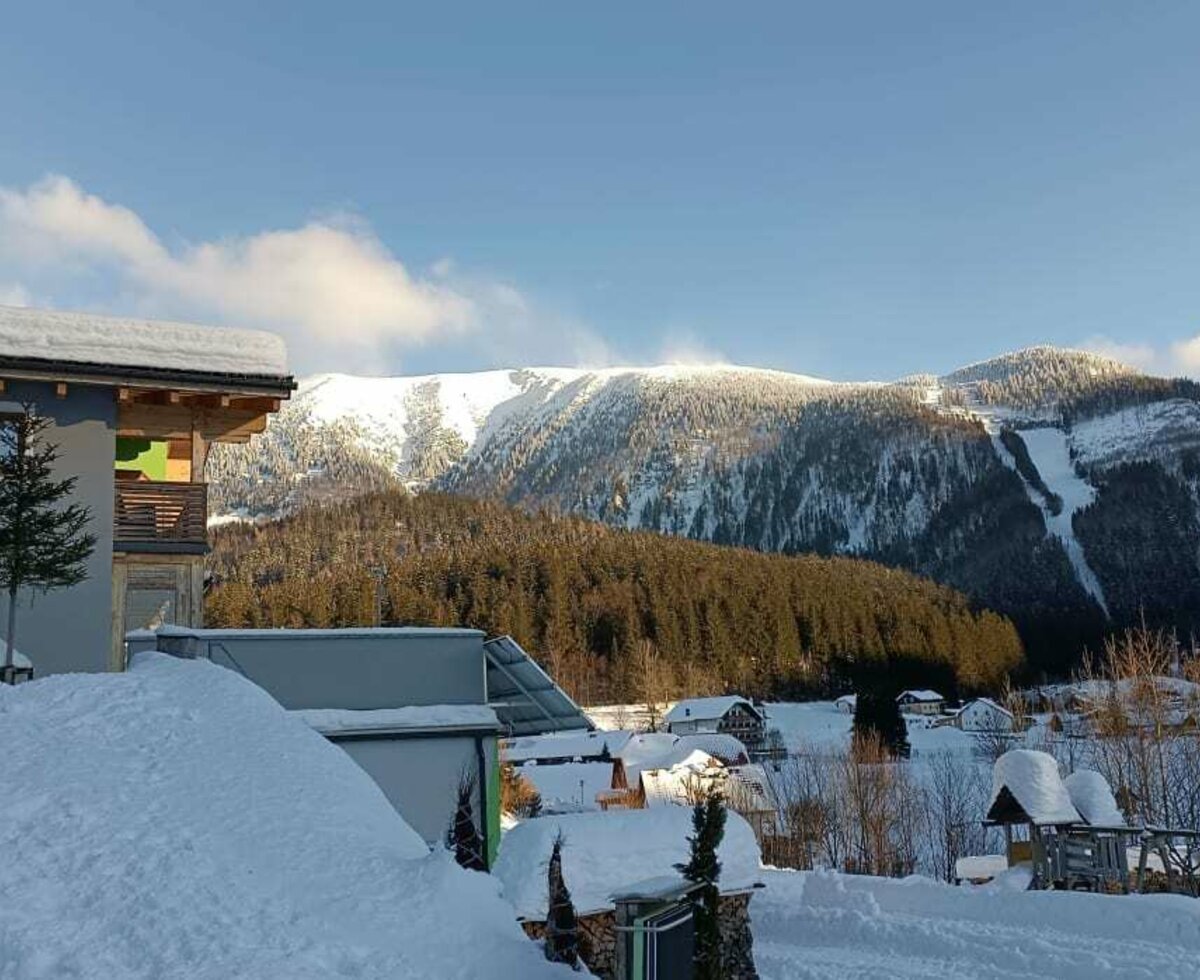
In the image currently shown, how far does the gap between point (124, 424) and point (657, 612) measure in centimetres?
9607

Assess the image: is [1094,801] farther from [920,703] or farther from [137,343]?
[920,703]

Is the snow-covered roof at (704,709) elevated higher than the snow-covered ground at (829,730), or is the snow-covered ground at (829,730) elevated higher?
the snow-covered roof at (704,709)

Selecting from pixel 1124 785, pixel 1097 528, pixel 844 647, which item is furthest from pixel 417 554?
pixel 1097 528

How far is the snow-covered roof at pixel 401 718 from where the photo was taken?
41.3 ft

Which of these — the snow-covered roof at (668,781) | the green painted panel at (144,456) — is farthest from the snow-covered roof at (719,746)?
the green painted panel at (144,456)

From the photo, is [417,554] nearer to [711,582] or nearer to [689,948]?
[711,582]

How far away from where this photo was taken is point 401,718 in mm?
13031

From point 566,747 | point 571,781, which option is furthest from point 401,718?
point 566,747

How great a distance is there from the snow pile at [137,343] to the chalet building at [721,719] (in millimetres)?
72592

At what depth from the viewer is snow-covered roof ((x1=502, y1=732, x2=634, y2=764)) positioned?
2729 inches

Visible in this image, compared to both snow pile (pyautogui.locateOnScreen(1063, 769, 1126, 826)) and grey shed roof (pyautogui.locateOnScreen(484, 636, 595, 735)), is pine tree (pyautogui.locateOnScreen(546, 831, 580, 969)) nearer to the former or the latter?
grey shed roof (pyautogui.locateOnScreen(484, 636, 595, 735))

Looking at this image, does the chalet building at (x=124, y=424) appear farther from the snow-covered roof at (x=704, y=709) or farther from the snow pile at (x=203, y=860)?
the snow-covered roof at (x=704, y=709)

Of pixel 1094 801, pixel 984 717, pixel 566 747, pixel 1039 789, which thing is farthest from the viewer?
pixel 984 717

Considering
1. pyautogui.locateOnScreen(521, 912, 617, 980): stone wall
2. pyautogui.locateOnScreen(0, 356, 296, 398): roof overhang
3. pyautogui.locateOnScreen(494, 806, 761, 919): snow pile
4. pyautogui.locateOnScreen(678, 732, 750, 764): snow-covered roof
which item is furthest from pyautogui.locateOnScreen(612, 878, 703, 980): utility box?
pyautogui.locateOnScreen(678, 732, 750, 764): snow-covered roof
